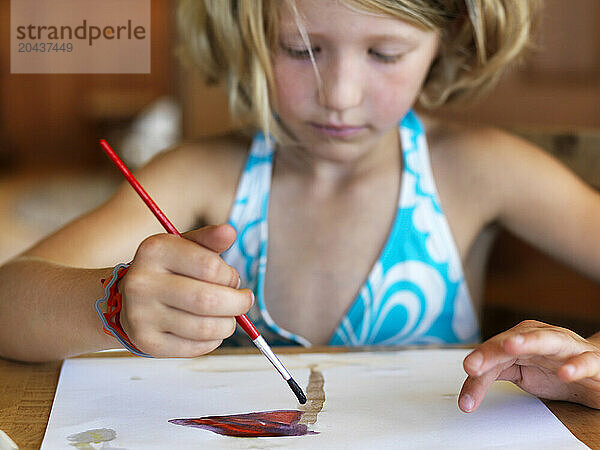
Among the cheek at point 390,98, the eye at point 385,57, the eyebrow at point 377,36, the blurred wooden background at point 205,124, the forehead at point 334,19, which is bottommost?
the blurred wooden background at point 205,124

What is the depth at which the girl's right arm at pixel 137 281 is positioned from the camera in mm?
516

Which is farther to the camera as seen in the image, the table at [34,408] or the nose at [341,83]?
the nose at [341,83]

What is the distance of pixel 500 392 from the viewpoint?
58cm

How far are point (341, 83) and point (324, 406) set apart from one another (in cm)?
29

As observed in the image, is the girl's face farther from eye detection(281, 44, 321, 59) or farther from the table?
the table

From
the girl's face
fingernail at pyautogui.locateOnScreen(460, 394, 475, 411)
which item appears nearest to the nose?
the girl's face

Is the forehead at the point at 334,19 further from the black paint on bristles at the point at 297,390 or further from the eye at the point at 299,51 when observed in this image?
the black paint on bristles at the point at 297,390

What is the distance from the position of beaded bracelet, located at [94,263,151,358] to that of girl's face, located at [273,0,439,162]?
0.85ft

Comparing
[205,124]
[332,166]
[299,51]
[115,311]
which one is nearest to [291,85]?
[299,51]

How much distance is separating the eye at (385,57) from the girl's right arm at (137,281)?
0.27 meters

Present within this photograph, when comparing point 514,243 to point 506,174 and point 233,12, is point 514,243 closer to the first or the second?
point 506,174

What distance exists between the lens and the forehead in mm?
695
